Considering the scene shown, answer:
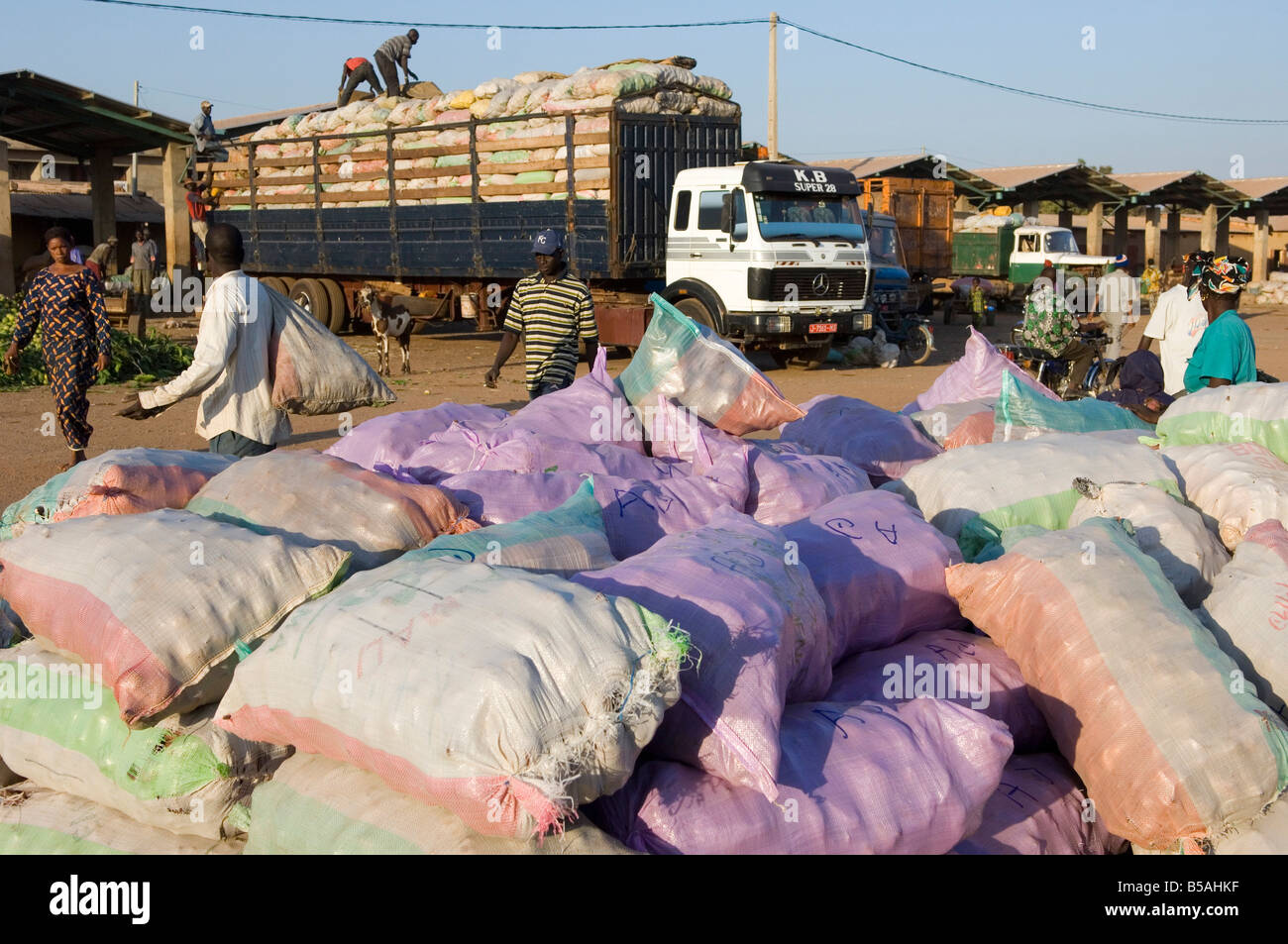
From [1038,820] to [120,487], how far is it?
8.20 feet

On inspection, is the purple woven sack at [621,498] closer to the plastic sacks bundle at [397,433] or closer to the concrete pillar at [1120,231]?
the plastic sacks bundle at [397,433]

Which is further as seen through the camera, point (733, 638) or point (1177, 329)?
point (1177, 329)

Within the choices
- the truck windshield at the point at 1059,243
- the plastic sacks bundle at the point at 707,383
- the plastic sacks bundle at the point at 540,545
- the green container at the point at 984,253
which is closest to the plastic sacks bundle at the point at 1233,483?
the plastic sacks bundle at the point at 707,383

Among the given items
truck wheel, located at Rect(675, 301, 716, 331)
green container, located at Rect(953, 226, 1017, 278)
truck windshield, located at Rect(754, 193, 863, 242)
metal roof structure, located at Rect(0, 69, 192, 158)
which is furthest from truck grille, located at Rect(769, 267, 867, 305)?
green container, located at Rect(953, 226, 1017, 278)

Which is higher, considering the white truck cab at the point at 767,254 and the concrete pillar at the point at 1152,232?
the concrete pillar at the point at 1152,232

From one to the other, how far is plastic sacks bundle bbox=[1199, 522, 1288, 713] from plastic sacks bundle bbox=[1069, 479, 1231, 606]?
11cm

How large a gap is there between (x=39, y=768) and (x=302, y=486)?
902mm

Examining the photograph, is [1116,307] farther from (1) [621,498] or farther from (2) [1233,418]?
(1) [621,498]

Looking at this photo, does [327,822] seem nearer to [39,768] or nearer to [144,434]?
[39,768]

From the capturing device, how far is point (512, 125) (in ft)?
43.1

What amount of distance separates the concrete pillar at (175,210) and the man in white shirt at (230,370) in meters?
16.7

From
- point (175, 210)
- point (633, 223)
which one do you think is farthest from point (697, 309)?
point (175, 210)

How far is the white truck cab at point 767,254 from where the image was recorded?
12.2m
